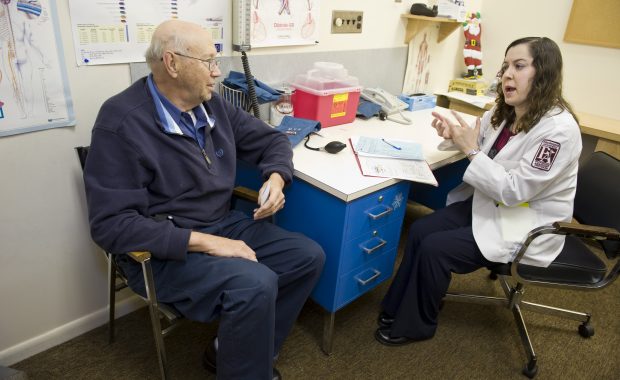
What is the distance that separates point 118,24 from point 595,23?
2769 millimetres

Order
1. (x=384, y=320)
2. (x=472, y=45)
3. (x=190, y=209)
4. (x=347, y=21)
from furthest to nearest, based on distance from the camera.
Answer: (x=472, y=45) < (x=347, y=21) < (x=384, y=320) < (x=190, y=209)

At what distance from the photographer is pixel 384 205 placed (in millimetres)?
1667

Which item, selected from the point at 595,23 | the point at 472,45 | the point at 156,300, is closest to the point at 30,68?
the point at 156,300

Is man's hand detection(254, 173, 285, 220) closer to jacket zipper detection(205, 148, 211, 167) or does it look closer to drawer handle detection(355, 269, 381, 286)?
jacket zipper detection(205, 148, 211, 167)

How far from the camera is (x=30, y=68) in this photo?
1.39 metres

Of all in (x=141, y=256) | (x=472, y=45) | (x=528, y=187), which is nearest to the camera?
(x=141, y=256)

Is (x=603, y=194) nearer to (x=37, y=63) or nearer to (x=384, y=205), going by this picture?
(x=384, y=205)

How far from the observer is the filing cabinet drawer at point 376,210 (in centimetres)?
155

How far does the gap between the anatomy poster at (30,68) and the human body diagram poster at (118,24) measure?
8cm

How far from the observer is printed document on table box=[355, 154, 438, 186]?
1.65m

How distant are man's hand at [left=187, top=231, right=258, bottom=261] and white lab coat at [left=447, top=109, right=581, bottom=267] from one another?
88 centimetres

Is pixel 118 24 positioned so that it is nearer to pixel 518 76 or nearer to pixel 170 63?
pixel 170 63

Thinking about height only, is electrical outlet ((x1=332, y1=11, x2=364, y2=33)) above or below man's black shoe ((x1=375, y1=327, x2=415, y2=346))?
above

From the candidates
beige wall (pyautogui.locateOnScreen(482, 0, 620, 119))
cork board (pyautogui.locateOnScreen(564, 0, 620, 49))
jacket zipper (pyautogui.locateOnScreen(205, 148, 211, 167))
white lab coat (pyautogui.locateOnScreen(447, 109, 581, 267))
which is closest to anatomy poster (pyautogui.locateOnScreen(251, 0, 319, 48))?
jacket zipper (pyautogui.locateOnScreen(205, 148, 211, 167))
